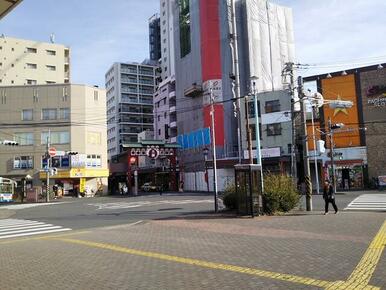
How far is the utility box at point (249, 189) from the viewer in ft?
66.0

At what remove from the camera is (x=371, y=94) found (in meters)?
50.3

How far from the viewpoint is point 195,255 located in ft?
36.7

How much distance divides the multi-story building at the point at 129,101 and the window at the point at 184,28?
48.6 metres

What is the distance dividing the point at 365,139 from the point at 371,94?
5.07 m

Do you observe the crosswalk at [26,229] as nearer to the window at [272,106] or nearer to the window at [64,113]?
the window at [272,106]

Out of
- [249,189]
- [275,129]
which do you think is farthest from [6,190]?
[249,189]

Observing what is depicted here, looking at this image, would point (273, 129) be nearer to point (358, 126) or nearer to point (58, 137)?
point (358, 126)

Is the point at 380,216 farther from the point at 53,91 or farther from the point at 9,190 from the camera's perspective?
the point at 53,91

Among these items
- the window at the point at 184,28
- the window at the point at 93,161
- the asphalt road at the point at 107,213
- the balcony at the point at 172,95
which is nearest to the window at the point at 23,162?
the window at the point at 93,161

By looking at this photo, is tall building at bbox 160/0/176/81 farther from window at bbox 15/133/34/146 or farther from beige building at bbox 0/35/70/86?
window at bbox 15/133/34/146

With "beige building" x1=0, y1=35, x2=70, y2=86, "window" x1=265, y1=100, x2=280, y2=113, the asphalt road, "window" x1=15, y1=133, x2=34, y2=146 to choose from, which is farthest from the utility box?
"beige building" x1=0, y1=35, x2=70, y2=86

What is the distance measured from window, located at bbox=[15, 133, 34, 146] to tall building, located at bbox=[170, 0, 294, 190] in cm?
2226

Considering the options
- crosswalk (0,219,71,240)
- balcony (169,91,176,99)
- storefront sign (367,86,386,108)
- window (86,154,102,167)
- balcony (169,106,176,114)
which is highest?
balcony (169,91,176,99)

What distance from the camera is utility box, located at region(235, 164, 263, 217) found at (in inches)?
792
